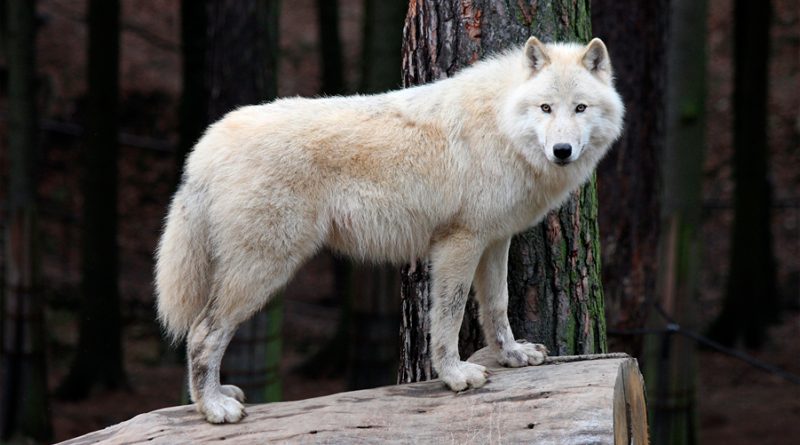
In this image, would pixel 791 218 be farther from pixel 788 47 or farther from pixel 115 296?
pixel 115 296

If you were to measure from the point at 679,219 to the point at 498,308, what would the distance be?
457 cm

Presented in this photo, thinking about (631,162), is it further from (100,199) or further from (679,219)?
(100,199)

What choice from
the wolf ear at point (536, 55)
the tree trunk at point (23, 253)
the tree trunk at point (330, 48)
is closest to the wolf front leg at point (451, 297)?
the wolf ear at point (536, 55)

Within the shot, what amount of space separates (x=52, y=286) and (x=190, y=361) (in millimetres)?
12612

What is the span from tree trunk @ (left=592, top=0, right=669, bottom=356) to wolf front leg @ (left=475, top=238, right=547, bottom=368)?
3.51 metres

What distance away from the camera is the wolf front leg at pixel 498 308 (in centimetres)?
508

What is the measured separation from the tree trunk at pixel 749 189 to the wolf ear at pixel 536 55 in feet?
28.9

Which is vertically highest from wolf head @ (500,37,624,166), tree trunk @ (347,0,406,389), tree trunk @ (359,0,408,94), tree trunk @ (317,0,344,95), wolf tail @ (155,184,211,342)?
tree trunk @ (317,0,344,95)

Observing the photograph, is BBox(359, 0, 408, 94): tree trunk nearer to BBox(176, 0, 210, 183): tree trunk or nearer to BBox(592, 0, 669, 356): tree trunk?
BBox(592, 0, 669, 356): tree trunk

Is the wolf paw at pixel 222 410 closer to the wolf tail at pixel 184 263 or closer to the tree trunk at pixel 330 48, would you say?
the wolf tail at pixel 184 263

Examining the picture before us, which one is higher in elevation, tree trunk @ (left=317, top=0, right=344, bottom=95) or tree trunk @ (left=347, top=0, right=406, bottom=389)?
tree trunk @ (left=317, top=0, right=344, bottom=95)

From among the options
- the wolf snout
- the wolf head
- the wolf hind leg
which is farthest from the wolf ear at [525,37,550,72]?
the wolf hind leg

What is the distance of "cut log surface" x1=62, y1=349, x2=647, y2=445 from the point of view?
4.35 m

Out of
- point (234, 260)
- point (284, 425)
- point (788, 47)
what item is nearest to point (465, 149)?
point (234, 260)
